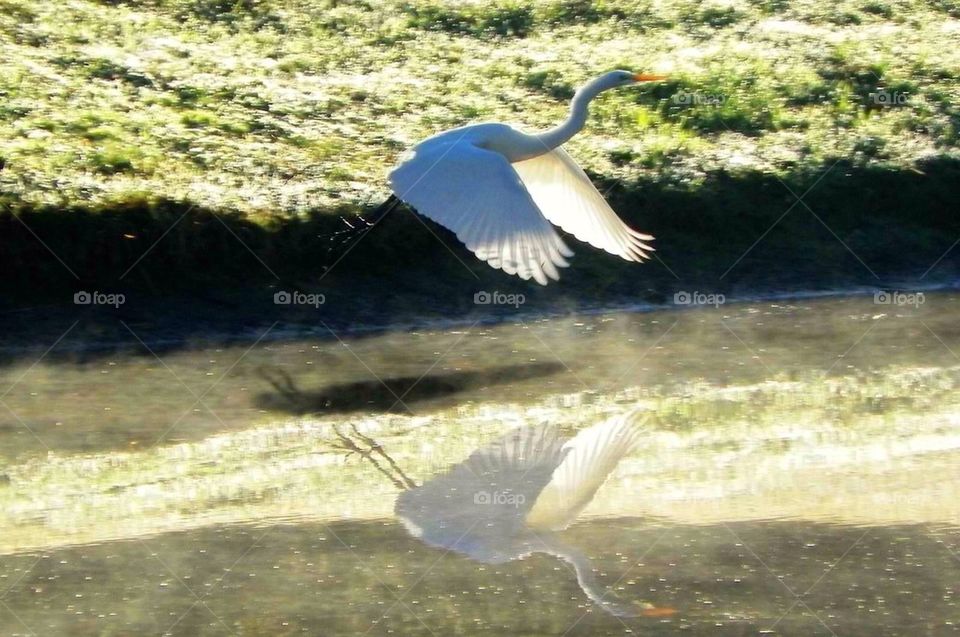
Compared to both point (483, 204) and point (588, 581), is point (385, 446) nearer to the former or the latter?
point (483, 204)

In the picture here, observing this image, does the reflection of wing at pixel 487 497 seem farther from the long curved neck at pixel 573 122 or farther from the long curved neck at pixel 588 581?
the long curved neck at pixel 573 122

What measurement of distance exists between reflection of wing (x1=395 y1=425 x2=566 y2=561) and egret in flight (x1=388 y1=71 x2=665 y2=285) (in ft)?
2.67

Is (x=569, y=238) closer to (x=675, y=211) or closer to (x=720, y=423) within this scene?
(x=675, y=211)

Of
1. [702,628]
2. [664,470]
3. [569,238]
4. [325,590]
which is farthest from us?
[569,238]

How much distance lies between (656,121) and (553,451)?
21.0ft

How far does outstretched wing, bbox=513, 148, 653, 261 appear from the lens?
26.5 ft

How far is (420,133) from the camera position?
1227 centimetres

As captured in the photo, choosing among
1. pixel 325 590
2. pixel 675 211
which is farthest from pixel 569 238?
pixel 325 590

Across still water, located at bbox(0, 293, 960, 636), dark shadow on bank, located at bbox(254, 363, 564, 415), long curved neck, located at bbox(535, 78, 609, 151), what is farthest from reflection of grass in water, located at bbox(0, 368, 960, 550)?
long curved neck, located at bbox(535, 78, 609, 151)

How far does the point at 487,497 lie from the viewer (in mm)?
6273

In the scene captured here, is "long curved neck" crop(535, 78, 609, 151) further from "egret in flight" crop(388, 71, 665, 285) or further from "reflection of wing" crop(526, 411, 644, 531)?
"reflection of wing" crop(526, 411, 644, 531)

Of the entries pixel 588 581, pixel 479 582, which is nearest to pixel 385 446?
pixel 479 582

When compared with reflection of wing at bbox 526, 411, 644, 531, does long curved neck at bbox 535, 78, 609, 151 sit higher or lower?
higher

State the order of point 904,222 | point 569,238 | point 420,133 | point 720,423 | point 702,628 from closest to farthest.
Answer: point 702,628, point 720,423, point 569,238, point 904,222, point 420,133
